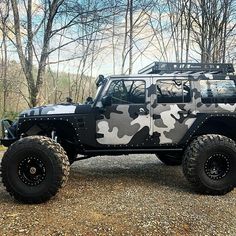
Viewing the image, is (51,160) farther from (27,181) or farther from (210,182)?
(210,182)

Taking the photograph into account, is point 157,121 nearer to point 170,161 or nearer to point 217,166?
point 217,166

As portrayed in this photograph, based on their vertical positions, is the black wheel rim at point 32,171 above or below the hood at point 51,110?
below

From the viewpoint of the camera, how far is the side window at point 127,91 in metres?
6.18

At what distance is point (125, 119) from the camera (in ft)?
20.1

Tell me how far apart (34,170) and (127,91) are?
1.94 metres

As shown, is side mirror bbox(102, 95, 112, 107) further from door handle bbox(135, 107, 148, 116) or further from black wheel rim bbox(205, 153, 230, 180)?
black wheel rim bbox(205, 153, 230, 180)

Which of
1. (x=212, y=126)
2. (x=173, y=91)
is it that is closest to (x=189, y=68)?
(x=173, y=91)

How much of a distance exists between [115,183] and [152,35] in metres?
11.9

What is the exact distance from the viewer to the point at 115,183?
6.28 m

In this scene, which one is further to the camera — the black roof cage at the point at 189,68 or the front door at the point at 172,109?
the black roof cage at the point at 189,68

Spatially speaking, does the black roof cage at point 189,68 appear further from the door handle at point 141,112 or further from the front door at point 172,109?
the door handle at point 141,112

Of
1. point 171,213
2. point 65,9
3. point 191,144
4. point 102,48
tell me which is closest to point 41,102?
point 65,9

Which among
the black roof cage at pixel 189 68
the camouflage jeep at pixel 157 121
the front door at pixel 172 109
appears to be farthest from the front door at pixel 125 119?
the black roof cage at pixel 189 68

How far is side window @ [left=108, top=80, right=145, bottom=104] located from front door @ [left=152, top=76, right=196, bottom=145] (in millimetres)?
246
